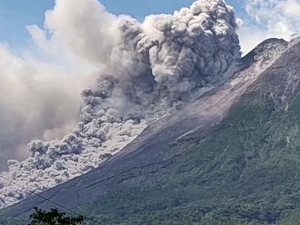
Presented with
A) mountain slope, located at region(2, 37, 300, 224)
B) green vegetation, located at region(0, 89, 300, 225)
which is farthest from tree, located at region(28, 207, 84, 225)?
mountain slope, located at region(2, 37, 300, 224)

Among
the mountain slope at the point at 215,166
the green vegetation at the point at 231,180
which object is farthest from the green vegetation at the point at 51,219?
the mountain slope at the point at 215,166

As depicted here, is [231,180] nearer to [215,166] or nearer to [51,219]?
[215,166]

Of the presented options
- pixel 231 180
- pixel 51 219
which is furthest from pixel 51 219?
pixel 231 180

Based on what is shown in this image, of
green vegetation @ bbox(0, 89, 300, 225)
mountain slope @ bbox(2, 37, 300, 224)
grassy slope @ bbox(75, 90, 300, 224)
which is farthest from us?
mountain slope @ bbox(2, 37, 300, 224)

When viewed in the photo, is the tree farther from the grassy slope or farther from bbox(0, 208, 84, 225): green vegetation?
the grassy slope

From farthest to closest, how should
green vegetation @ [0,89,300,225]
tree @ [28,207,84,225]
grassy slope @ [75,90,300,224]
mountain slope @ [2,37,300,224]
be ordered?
1. mountain slope @ [2,37,300,224]
2. grassy slope @ [75,90,300,224]
3. green vegetation @ [0,89,300,225]
4. tree @ [28,207,84,225]

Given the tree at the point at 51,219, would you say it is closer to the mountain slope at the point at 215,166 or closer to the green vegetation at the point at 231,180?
the green vegetation at the point at 231,180
